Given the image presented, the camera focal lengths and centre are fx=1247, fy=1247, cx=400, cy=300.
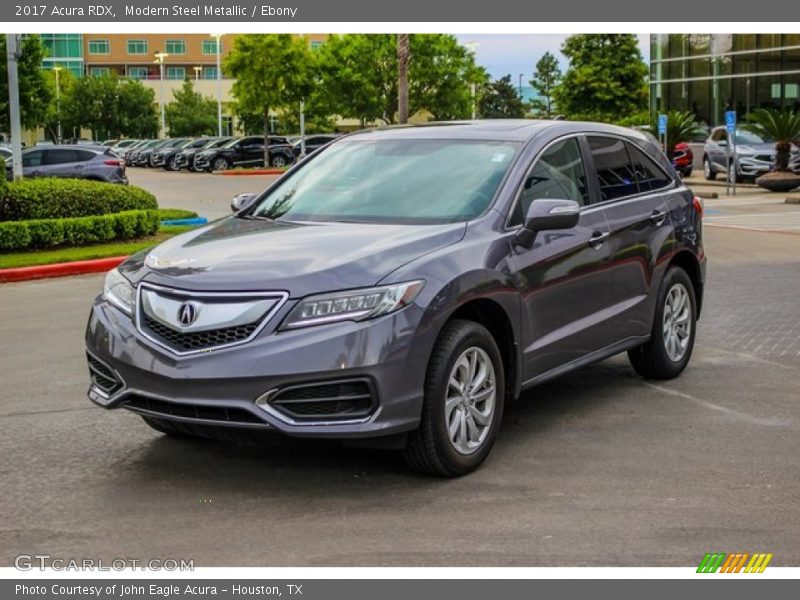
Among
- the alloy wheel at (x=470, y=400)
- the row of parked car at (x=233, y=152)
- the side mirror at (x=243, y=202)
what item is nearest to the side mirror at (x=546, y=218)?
the alloy wheel at (x=470, y=400)

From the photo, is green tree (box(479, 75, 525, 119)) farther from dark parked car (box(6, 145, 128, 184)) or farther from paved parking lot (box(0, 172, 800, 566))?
paved parking lot (box(0, 172, 800, 566))

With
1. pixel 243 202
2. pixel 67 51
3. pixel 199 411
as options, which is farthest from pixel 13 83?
pixel 67 51

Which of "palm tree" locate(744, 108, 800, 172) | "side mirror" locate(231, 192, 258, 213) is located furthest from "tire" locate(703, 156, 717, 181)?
"side mirror" locate(231, 192, 258, 213)

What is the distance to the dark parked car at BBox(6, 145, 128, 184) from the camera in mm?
32500

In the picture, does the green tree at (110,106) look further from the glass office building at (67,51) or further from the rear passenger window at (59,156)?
the rear passenger window at (59,156)

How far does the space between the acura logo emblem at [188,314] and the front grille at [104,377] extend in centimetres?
52

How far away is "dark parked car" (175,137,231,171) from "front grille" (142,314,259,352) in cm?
5058

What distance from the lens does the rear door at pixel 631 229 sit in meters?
7.52

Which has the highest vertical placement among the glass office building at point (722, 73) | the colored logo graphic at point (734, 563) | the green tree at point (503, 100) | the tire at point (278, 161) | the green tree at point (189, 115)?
the green tree at point (503, 100)

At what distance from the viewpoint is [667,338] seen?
27.1 ft

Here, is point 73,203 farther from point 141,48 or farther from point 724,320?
point 141,48

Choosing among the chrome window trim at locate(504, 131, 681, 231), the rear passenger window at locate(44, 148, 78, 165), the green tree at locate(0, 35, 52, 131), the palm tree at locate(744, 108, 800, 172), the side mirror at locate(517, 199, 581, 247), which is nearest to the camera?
the side mirror at locate(517, 199, 581, 247)

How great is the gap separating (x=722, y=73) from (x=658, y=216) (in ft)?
130

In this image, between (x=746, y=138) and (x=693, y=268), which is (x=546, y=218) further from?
(x=746, y=138)
